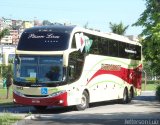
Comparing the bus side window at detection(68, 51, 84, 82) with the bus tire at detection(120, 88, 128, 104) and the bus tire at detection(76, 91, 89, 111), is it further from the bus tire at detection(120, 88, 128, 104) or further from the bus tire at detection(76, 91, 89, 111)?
the bus tire at detection(120, 88, 128, 104)

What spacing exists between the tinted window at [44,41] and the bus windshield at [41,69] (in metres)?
0.46

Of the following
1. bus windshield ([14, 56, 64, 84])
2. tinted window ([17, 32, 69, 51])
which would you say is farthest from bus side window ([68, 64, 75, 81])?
tinted window ([17, 32, 69, 51])

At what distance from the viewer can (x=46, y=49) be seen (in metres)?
22.2

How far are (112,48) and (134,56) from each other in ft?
17.1

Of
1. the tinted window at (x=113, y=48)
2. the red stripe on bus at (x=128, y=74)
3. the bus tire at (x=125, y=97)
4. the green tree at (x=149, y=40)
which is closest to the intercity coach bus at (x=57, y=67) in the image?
the red stripe on bus at (x=128, y=74)

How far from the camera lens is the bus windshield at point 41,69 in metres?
22.0

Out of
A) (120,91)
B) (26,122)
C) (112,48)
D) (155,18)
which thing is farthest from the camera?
(120,91)

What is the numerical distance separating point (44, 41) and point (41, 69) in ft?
4.28

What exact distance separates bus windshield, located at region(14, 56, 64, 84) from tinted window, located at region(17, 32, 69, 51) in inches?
18.2

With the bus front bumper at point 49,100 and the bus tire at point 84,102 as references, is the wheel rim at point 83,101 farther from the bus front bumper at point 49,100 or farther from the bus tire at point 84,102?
the bus front bumper at point 49,100

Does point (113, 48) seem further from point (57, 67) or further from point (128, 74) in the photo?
point (57, 67)

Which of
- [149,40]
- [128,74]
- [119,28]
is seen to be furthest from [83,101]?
[119,28]

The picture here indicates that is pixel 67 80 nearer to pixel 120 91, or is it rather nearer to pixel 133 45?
pixel 120 91

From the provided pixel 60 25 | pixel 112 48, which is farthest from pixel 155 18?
pixel 60 25
